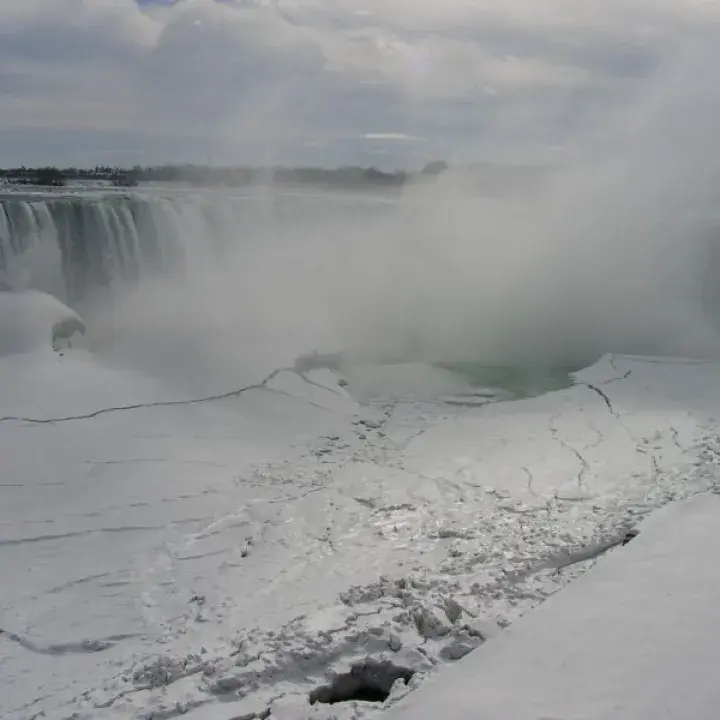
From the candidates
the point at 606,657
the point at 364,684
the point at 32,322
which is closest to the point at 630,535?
the point at 606,657

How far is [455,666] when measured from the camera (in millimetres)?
4125

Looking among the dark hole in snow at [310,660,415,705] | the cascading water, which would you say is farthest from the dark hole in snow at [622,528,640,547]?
the cascading water

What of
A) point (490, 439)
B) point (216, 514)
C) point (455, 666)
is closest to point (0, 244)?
point (216, 514)

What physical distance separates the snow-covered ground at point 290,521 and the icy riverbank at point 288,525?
0.06ft

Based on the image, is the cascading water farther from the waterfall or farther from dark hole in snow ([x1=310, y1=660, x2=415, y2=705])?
dark hole in snow ([x1=310, y1=660, x2=415, y2=705])

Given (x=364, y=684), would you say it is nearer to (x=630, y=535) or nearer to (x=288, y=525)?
(x=288, y=525)

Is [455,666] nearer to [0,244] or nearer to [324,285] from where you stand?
[0,244]

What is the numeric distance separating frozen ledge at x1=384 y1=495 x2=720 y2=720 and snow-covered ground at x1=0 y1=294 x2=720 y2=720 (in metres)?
0.15

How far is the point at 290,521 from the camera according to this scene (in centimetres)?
628

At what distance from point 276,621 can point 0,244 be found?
8.92 metres

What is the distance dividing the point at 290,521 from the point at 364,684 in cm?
223

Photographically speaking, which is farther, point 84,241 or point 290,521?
point 84,241

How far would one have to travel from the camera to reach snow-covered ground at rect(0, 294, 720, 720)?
4277mm

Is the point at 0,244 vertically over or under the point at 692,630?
over
